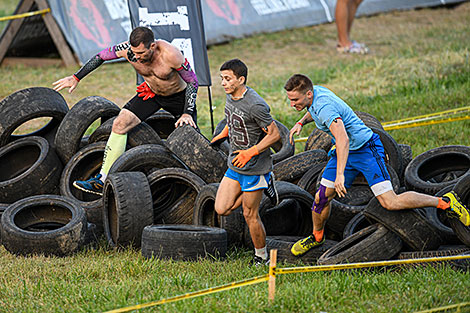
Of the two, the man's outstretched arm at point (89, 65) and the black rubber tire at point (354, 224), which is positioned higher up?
the man's outstretched arm at point (89, 65)

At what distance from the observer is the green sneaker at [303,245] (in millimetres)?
A: 6770

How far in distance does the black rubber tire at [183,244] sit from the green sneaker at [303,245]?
0.78 metres

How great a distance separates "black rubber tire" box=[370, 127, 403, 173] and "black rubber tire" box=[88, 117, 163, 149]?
2956 millimetres

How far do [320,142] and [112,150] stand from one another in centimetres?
285

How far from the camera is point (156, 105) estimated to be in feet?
28.6

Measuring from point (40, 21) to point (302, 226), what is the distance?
1124 centimetres

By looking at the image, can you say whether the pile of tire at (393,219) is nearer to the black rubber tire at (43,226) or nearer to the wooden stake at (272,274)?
the wooden stake at (272,274)

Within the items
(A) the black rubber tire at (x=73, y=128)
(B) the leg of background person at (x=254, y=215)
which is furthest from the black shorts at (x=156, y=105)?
(B) the leg of background person at (x=254, y=215)

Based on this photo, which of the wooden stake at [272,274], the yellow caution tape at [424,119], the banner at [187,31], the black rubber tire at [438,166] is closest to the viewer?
the wooden stake at [272,274]

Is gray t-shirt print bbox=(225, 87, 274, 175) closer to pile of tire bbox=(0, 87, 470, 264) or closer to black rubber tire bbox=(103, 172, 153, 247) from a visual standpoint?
pile of tire bbox=(0, 87, 470, 264)

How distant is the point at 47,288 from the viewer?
5863 mm

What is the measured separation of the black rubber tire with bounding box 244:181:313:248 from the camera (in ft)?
24.0

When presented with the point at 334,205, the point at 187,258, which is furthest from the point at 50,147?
the point at 334,205

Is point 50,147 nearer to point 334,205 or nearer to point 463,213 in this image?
point 334,205
